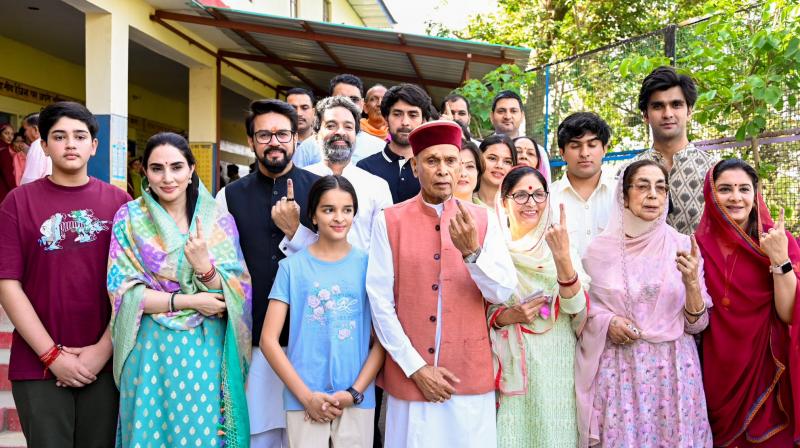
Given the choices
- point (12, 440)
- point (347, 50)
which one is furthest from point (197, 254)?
point (347, 50)

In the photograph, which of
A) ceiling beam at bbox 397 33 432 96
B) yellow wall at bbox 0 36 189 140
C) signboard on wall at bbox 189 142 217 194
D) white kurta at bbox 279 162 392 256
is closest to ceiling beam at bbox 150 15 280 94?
signboard on wall at bbox 189 142 217 194

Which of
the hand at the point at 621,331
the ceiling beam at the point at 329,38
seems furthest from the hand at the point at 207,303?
the ceiling beam at the point at 329,38

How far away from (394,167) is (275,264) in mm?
1259

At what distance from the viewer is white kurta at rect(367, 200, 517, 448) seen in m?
2.87

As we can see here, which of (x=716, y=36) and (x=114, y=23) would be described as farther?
(x=114, y=23)

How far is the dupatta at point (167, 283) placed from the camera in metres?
2.98

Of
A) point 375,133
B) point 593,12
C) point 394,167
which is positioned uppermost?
point 593,12

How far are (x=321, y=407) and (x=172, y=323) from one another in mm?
799

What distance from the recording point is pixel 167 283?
3049 mm

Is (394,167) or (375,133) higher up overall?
(375,133)

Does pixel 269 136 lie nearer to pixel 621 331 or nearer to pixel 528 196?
pixel 528 196

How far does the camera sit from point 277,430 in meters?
3.26

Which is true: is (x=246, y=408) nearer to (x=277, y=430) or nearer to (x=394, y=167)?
(x=277, y=430)

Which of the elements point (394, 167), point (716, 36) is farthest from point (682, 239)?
point (716, 36)
